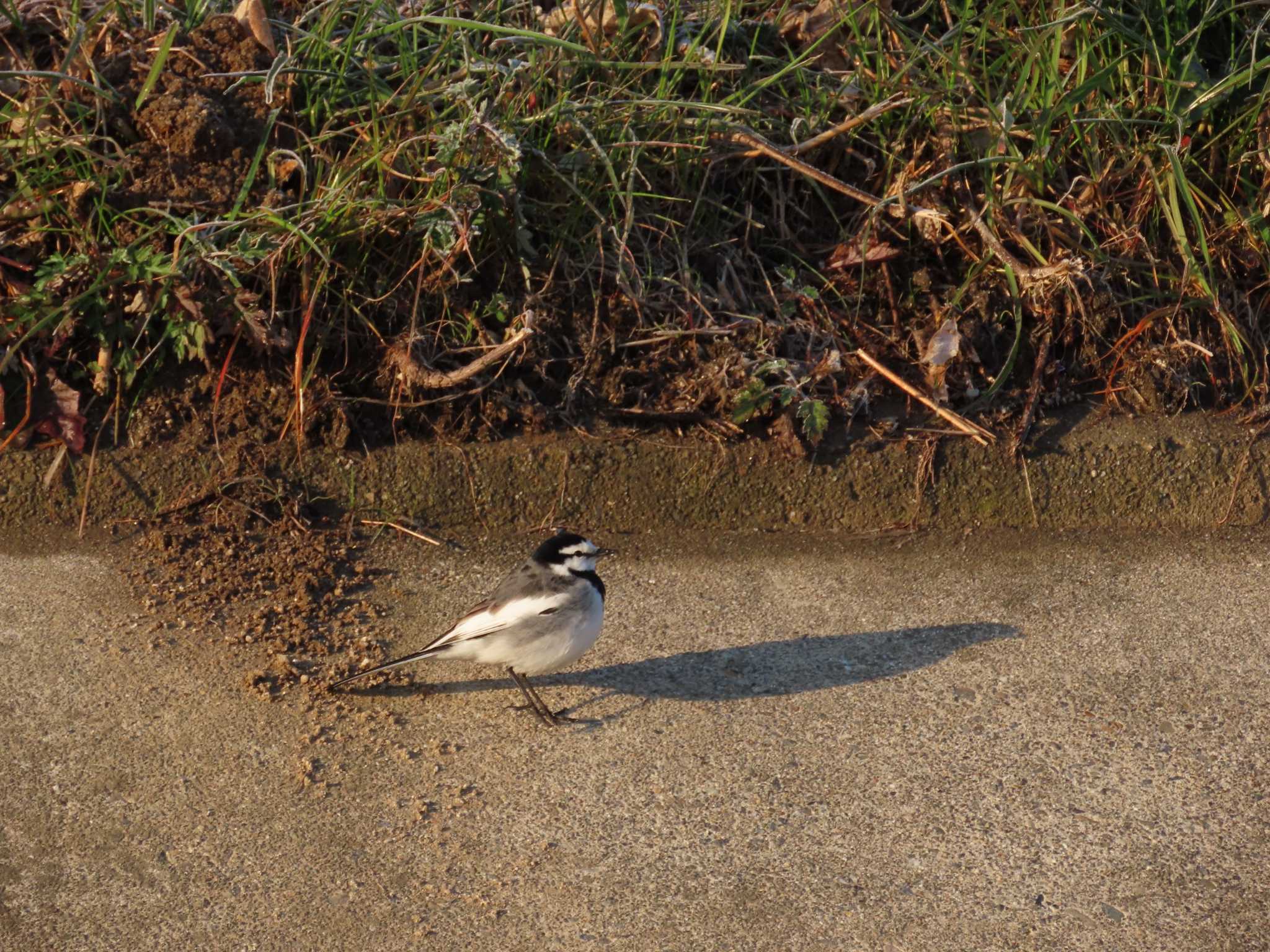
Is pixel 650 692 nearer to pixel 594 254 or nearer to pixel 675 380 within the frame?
pixel 675 380

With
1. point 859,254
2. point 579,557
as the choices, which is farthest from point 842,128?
point 579,557

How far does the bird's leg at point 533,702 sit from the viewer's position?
14.0ft

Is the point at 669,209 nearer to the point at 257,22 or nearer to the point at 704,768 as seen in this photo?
the point at 257,22

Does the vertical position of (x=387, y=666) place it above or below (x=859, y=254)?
below

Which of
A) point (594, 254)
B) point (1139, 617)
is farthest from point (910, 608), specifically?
point (594, 254)

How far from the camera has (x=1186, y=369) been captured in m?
5.52

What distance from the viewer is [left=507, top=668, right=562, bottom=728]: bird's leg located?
4270 millimetres

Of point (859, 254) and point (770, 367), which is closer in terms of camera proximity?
point (770, 367)

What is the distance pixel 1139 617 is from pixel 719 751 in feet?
5.64

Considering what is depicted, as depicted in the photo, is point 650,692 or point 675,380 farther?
point 675,380

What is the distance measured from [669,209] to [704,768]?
8.43ft

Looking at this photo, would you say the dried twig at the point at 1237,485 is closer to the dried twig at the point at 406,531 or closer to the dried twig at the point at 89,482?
the dried twig at the point at 406,531

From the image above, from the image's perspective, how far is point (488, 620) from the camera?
171 inches

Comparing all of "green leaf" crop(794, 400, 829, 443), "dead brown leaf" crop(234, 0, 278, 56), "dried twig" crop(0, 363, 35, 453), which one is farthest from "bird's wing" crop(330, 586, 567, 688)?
"dead brown leaf" crop(234, 0, 278, 56)
